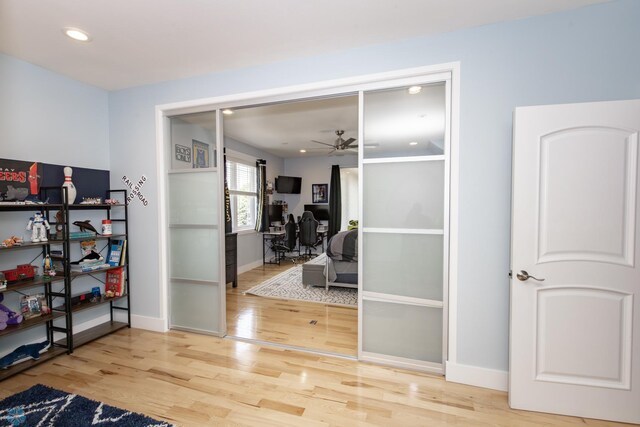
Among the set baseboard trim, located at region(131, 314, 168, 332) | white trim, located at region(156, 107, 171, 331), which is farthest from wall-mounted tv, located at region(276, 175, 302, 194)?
baseboard trim, located at region(131, 314, 168, 332)

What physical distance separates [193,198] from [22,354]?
1925 millimetres

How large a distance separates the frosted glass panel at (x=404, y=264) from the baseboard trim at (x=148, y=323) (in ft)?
7.58

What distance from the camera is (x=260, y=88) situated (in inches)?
105

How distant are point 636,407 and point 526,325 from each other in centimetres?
75

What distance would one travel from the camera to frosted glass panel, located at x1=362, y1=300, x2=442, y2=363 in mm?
2320

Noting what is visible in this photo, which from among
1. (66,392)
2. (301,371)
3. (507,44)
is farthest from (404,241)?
(66,392)

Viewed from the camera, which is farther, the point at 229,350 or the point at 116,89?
the point at 116,89

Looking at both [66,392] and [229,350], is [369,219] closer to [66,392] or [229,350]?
[229,350]

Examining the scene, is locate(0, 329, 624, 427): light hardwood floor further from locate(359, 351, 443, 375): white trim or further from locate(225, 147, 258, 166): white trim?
locate(225, 147, 258, 166): white trim

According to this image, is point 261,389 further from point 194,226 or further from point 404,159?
point 404,159

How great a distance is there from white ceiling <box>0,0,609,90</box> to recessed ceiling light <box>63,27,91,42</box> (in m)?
0.05

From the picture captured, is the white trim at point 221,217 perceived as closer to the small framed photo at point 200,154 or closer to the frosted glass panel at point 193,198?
the frosted glass panel at point 193,198

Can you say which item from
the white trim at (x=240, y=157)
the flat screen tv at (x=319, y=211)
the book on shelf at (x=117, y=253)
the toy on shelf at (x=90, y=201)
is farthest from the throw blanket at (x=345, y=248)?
the flat screen tv at (x=319, y=211)

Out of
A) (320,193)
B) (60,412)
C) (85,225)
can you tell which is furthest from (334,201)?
(60,412)
